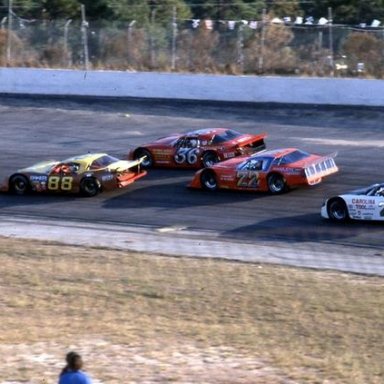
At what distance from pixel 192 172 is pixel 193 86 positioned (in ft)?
32.6

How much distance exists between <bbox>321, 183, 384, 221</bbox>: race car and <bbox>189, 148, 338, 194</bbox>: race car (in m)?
2.52

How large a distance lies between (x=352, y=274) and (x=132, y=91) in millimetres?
22123

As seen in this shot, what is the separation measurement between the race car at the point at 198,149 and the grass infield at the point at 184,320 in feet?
29.9

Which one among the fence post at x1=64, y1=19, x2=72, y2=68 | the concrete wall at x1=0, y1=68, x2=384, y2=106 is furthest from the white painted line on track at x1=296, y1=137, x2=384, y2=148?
the fence post at x1=64, y1=19, x2=72, y2=68

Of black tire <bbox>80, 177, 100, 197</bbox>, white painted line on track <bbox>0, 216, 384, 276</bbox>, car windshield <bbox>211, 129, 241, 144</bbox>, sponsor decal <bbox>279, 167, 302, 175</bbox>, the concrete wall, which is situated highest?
the concrete wall

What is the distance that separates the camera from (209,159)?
93.5ft

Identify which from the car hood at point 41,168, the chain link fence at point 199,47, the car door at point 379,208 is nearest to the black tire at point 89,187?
the car hood at point 41,168

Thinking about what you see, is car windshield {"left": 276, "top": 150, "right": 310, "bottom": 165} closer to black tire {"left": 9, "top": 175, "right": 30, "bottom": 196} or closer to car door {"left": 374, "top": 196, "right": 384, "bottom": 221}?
car door {"left": 374, "top": 196, "right": 384, "bottom": 221}

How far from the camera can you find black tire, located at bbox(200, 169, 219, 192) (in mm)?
26250

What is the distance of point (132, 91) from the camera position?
1532 inches

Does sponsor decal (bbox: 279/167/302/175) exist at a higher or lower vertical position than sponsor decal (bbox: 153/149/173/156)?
lower

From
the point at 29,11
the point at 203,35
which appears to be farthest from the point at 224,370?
the point at 29,11

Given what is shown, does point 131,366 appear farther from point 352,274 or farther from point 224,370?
point 352,274

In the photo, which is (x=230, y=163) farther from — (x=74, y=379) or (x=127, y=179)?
(x=74, y=379)
